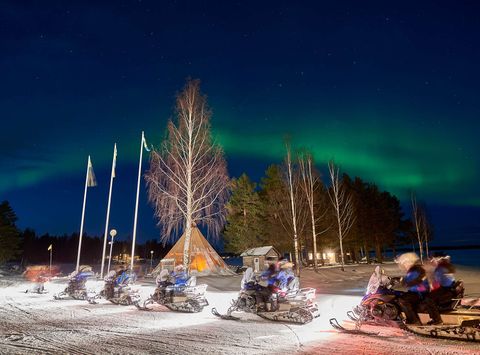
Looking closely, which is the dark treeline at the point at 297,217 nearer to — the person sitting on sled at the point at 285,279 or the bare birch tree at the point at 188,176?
the bare birch tree at the point at 188,176

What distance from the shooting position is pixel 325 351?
6344 millimetres

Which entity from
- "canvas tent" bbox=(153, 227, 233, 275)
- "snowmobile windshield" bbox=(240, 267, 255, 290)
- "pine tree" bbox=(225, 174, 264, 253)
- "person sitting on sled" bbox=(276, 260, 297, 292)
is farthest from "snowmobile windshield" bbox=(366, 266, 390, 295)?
"pine tree" bbox=(225, 174, 264, 253)

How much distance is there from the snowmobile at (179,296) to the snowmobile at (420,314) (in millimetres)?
4735

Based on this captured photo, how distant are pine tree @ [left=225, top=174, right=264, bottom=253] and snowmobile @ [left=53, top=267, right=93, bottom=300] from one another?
2662 cm

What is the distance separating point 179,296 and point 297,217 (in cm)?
2591

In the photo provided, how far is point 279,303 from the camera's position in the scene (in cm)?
1046

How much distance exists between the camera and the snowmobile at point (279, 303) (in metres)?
9.34

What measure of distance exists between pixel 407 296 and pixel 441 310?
2.35ft

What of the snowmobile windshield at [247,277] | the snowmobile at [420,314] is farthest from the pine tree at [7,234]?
the snowmobile at [420,314]

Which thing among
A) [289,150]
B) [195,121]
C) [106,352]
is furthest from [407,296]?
[289,150]

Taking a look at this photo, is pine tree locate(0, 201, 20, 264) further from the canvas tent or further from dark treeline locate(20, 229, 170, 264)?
dark treeline locate(20, 229, 170, 264)

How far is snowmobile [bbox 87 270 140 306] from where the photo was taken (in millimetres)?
13998

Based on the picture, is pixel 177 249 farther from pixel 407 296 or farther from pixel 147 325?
pixel 407 296

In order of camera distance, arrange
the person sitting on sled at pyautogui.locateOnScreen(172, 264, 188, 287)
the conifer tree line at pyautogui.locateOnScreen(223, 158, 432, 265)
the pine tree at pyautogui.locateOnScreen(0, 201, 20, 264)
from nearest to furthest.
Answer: the person sitting on sled at pyautogui.locateOnScreen(172, 264, 188, 287)
the conifer tree line at pyautogui.locateOnScreen(223, 158, 432, 265)
the pine tree at pyautogui.locateOnScreen(0, 201, 20, 264)
